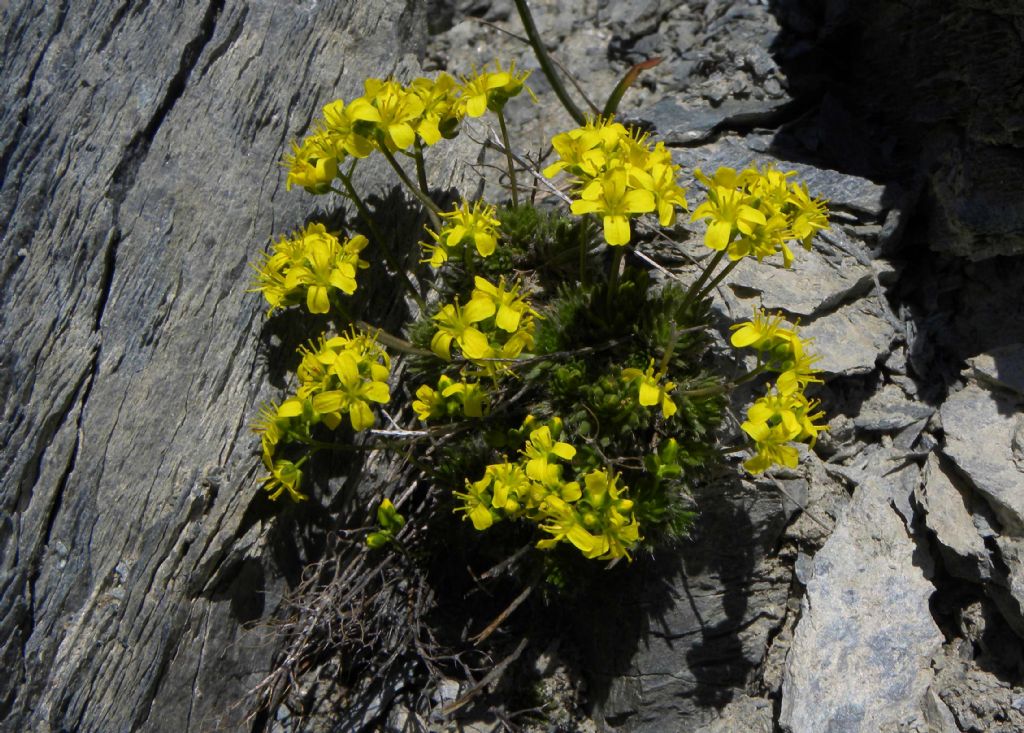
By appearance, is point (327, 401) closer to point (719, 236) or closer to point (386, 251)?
point (386, 251)

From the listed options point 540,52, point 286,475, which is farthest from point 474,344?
point 540,52

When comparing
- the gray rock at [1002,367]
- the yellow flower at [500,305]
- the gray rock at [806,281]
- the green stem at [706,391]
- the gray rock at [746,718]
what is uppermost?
the yellow flower at [500,305]

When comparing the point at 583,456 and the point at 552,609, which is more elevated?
the point at 583,456

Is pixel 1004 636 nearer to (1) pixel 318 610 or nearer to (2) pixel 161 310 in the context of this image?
(1) pixel 318 610

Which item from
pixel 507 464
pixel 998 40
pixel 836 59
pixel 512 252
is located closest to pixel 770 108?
pixel 836 59

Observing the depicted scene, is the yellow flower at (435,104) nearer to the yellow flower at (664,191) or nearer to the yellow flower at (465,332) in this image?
the yellow flower at (465,332)

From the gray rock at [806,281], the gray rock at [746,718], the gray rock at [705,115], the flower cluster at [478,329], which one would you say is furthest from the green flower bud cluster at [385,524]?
the gray rock at [705,115]
